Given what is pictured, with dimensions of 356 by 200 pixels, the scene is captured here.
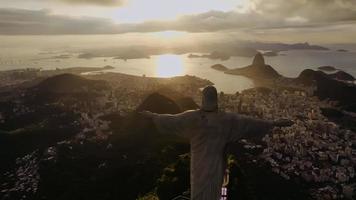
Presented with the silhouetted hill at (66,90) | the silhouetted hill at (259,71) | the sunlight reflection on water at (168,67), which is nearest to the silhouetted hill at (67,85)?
the silhouetted hill at (66,90)

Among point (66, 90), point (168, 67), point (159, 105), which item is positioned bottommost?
point (168, 67)

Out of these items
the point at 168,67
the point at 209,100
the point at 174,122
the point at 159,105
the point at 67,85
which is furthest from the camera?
the point at 168,67

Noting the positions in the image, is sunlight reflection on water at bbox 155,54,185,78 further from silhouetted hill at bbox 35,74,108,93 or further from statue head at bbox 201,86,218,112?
statue head at bbox 201,86,218,112

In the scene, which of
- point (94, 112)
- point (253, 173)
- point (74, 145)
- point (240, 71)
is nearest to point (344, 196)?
point (253, 173)

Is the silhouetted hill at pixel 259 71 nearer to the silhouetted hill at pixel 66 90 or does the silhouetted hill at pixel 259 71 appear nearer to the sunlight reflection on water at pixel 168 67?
the sunlight reflection on water at pixel 168 67

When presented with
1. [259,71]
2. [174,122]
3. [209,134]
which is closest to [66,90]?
[259,71]

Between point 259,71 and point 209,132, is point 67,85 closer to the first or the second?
point 259,71

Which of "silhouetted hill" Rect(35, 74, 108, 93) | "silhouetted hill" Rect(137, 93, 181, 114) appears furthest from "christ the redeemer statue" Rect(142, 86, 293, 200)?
"silhouetted hill" Rect(35, 74, 108, 93)
